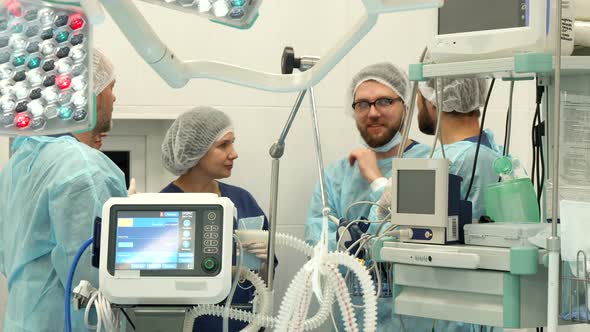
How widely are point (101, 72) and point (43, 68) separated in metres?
1.57

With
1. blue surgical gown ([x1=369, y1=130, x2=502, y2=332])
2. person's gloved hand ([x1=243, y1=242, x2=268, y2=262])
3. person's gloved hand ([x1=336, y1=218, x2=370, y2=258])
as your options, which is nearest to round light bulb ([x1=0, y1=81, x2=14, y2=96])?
person's gloved hand ([x1=243, y1=242, x2=268, y2=262])

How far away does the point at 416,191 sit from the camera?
82.3 inches

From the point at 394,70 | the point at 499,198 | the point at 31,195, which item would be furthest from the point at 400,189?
the point at 394,70

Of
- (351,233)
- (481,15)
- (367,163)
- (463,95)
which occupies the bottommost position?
(351,233)

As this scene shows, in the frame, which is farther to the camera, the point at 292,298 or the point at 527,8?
the point at 527,8

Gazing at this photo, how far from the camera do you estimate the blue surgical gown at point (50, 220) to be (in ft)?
8.19

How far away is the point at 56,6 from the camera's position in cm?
109

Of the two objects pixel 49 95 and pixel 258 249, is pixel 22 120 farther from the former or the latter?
pixel 258 249

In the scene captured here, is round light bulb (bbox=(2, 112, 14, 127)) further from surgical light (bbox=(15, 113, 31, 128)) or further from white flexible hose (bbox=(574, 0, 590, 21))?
white flexible hose (bbox=(574, 0, 590, 21))

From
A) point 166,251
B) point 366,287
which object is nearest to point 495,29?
point 366,287

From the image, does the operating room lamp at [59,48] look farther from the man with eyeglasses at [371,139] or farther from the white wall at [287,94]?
the white wall at [287,94]

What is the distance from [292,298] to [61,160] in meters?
1.12

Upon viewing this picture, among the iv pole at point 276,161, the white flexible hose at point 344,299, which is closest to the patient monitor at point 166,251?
the iv pole at point 276,161

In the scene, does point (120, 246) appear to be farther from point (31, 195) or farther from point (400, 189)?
point (31, 195)
